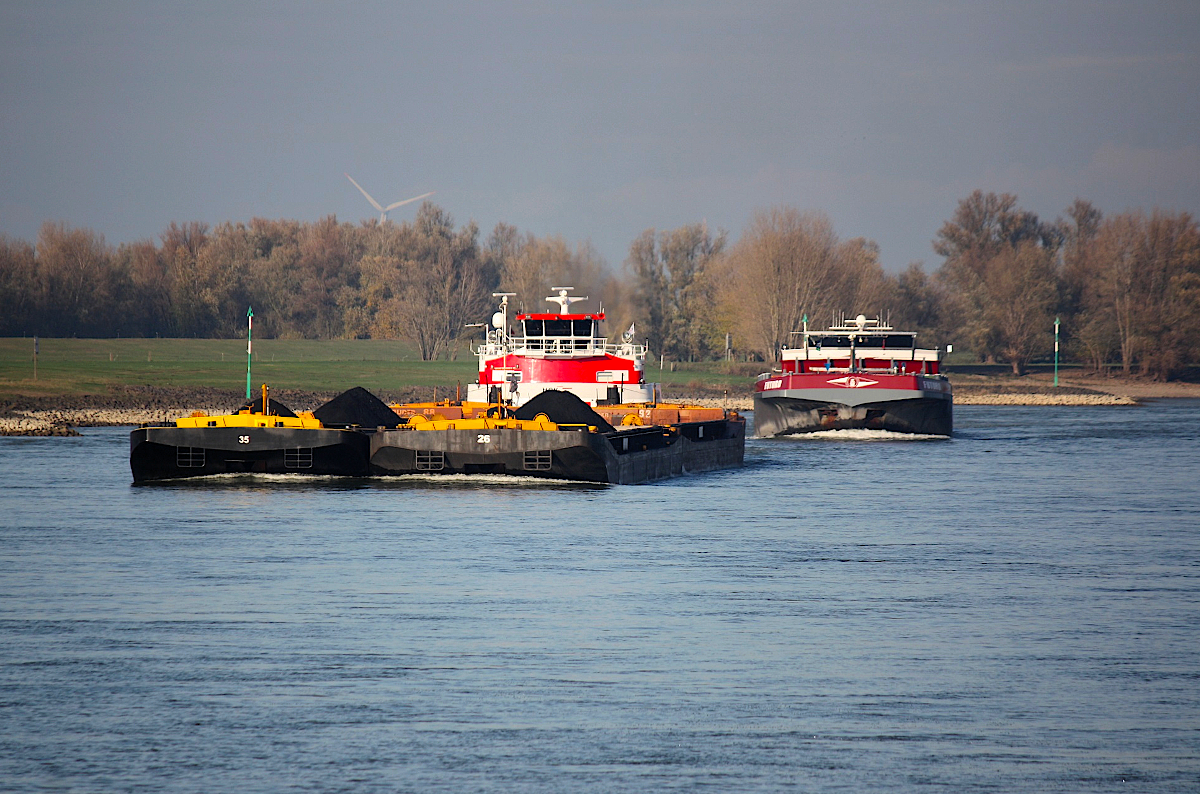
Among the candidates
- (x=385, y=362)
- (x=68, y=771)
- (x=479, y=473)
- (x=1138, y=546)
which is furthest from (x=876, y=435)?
(x=385, y=362)

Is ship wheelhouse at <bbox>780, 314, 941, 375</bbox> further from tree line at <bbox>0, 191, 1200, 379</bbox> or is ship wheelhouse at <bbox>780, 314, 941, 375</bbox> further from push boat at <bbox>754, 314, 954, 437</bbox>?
tree line at <bbox>0, 191, 1200, 379</bbox>

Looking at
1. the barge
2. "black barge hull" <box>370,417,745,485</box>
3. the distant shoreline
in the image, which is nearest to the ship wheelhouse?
the distant shoreline

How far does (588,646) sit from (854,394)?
40.9 metres

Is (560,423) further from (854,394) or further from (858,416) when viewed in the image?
(858,416)

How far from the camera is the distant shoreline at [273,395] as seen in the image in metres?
61.6

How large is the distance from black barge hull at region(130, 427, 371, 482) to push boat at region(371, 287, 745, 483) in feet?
2.41

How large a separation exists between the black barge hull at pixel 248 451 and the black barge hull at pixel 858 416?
1065 inches

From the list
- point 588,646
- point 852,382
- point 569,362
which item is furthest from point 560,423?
point 852,382

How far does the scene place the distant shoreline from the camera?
61.6 meters

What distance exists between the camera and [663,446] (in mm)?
39594

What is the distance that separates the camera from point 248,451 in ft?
105

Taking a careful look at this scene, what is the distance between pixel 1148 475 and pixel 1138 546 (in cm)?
1756

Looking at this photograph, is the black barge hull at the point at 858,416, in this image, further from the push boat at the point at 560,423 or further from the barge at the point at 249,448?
the barge at the point at 249,448

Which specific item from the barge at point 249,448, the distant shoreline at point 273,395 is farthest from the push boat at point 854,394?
the distant shoreline at point 273,395
